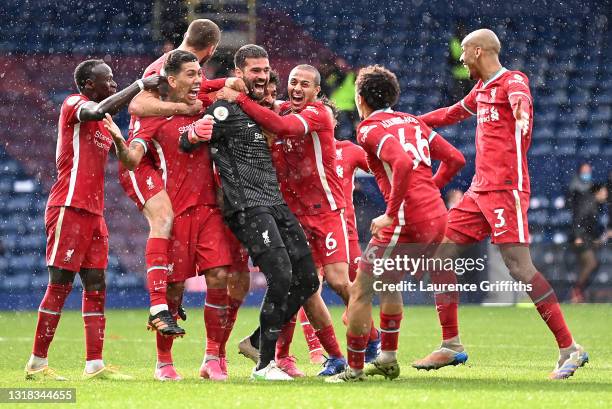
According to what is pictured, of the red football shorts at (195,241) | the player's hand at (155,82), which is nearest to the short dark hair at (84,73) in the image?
the player's hand at (155,82)

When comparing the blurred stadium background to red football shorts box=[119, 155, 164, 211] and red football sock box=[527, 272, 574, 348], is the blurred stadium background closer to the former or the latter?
red football sock box=[527, 272, 574, 348]

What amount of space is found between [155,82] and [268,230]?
4.15 feet

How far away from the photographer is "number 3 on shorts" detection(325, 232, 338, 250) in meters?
7.58

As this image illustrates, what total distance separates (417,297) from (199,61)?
9.54m

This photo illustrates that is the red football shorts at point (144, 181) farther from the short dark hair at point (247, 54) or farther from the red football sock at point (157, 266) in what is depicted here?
the short dark hair at point (247, 54)

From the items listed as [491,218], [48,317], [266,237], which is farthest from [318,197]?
[48,317]

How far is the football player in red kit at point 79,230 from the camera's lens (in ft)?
24.9

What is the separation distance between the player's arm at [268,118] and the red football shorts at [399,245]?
2.76 ft

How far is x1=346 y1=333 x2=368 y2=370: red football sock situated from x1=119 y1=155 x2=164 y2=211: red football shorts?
156cm

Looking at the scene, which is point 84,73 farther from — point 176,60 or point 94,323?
point 94,323

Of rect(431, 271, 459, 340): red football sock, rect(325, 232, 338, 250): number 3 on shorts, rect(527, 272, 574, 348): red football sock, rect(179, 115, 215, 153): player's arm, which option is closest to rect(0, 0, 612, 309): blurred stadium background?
rect(431, 271, 459, 340): red football sock

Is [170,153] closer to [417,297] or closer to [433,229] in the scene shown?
[433,229]

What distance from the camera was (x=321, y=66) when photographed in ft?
66.9

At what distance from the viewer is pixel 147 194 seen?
7.33m
